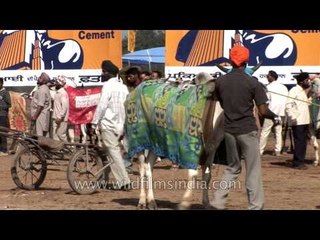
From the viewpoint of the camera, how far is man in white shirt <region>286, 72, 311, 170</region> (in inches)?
558

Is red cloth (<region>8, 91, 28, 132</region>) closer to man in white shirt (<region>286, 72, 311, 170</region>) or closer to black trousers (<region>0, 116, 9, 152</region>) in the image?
black trousers (<region>0, 116, 9, 152</region>)

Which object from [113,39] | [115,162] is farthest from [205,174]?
[113,39]

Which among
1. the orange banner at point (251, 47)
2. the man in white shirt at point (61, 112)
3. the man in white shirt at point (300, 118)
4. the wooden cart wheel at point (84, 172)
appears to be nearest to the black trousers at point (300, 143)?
the man in white shirt at point (300, 118)

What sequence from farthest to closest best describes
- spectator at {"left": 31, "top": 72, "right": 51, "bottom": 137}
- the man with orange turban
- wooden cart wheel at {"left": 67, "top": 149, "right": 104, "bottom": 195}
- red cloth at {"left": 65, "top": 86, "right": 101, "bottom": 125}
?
red cloth at {"left": 65, "top": 86, "right": 101, "bottom": 125}
spectator at {"left": 31, "top": 72, "right": 51, "bottom": 137}
wooden cart wheel at {"left": 67, "top": 149, "right": 104, "bottom": 195}
the man with orange turban

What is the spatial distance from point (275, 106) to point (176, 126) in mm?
8262

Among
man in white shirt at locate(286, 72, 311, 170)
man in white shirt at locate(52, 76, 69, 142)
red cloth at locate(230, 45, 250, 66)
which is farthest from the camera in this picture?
man in white shirt at locate(52, 76, 69, 142)

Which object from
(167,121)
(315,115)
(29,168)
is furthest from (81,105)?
(167,121)

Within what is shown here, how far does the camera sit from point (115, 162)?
33.9ft

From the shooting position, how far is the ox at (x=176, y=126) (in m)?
8.31

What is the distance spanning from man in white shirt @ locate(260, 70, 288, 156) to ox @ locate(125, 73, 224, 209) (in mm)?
7064

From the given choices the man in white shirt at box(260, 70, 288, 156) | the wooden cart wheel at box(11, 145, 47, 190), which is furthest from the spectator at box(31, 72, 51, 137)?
the man in white shirt at box(260, 70, 288, 156)

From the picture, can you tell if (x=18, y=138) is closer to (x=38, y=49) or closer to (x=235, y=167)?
(x=235, y=167)

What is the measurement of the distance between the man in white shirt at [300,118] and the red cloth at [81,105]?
4.40 metres

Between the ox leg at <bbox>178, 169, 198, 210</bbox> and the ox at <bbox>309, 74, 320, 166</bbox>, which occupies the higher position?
the ox at <bbox>309, 74, 320, 166</bbox>
